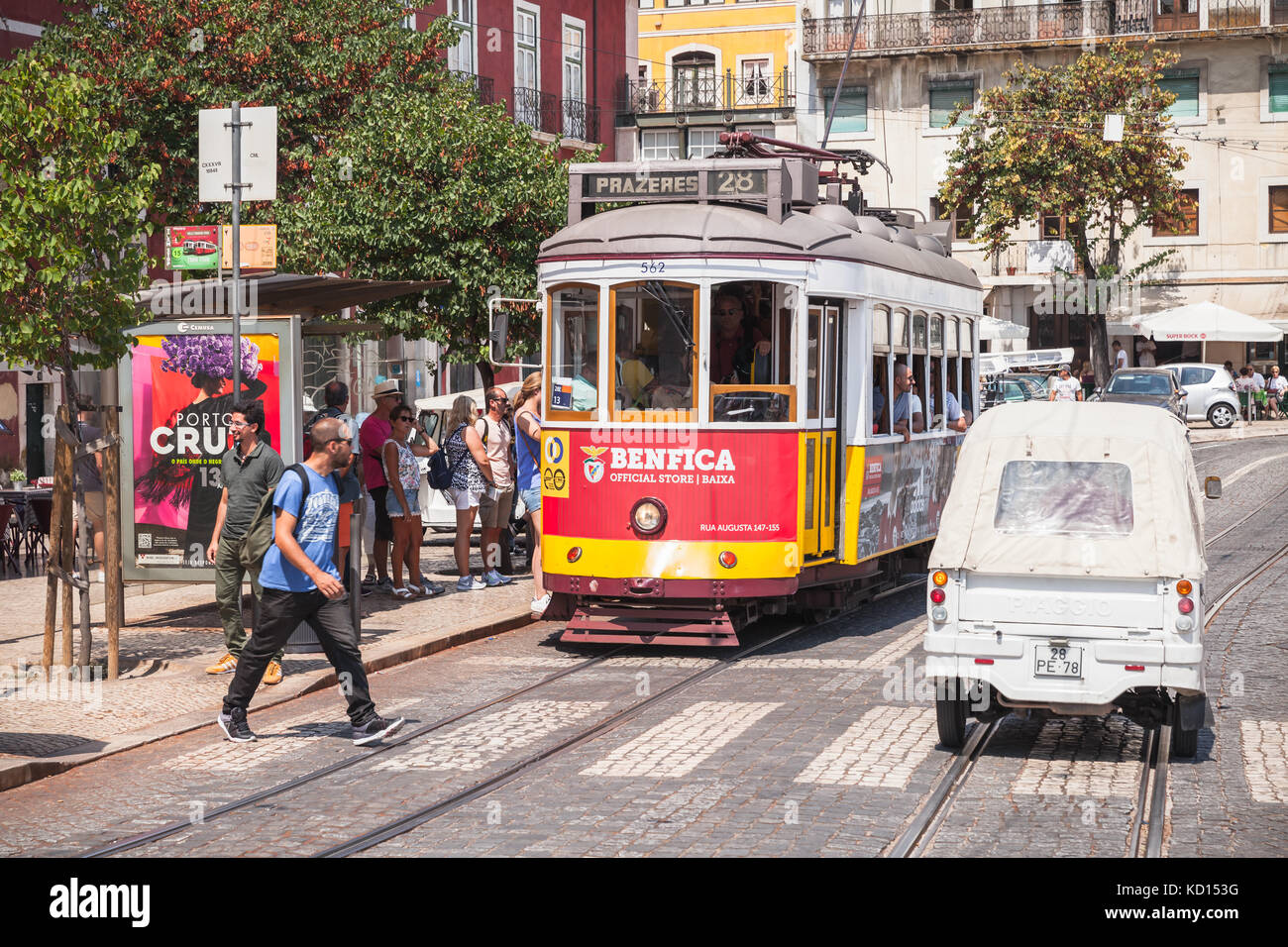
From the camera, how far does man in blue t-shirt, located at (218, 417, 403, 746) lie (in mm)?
9797

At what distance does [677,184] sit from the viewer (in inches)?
544

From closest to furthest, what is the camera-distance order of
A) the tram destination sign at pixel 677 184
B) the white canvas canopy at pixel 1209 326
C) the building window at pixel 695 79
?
the tram destination sign at pixel 677 184
the white canvas canopy at pixel 1209 326
the building window at pixel 695 79

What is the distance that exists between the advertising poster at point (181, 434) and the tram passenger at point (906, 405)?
5109 millimetres

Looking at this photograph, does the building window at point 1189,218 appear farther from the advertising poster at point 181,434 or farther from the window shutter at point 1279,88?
the advertising poster at point 181,434

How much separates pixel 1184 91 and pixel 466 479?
136ft

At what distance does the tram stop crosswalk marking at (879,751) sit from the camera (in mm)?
8961

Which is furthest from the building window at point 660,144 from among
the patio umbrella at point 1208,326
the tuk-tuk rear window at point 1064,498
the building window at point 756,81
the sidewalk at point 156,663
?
the tuk-tuk rear window at point 1064,498

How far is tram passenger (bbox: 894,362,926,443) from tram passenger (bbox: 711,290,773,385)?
7.40 ft

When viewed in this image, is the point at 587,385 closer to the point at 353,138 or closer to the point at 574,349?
the point at 574,349

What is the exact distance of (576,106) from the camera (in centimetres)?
4219

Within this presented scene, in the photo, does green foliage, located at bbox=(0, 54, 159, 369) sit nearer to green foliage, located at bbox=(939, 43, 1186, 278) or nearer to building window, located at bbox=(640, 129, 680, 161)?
green foliage, located at bbox=(939, 43, 1186, 278)
